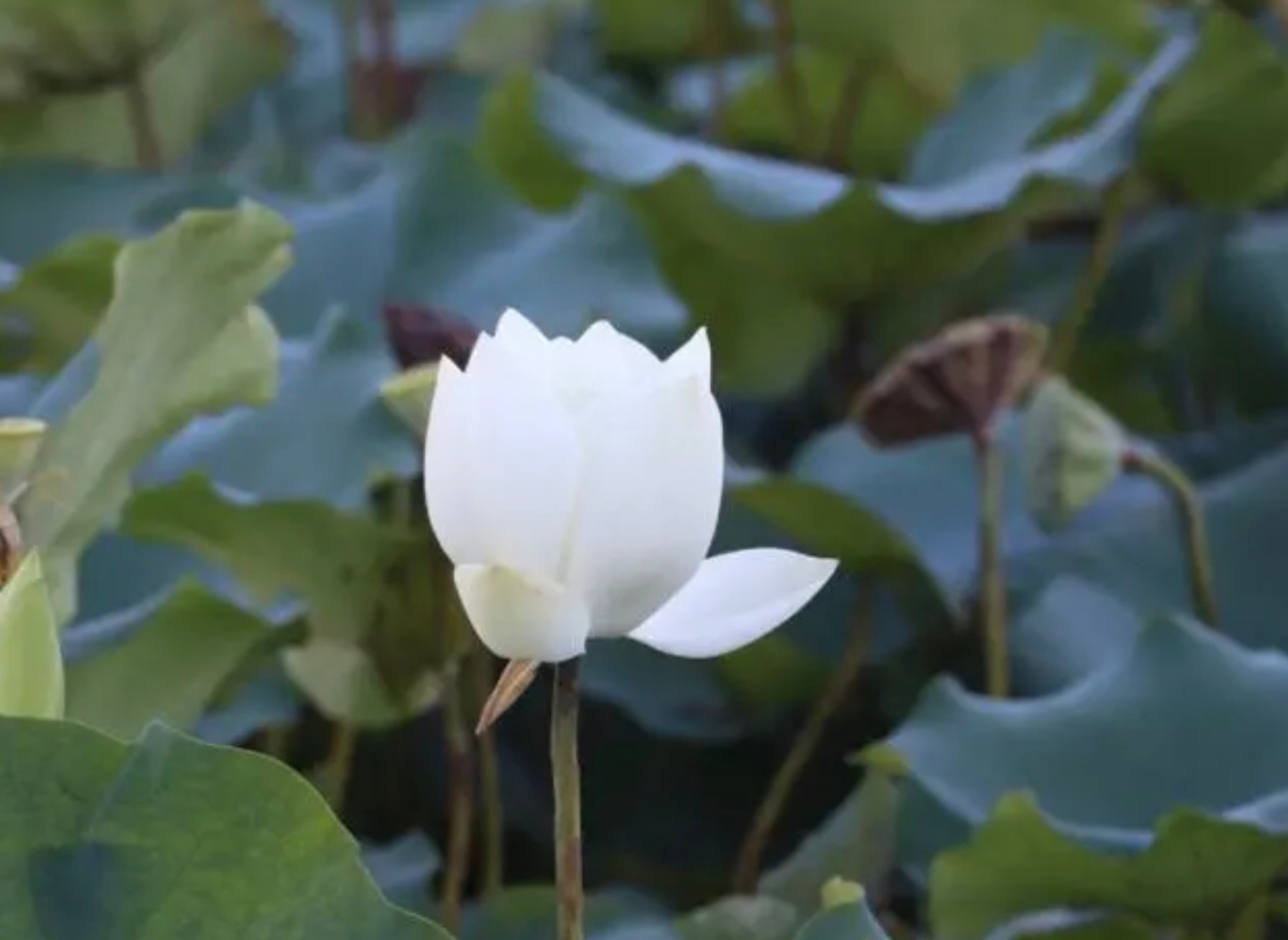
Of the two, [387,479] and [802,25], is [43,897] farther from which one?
[802,25]

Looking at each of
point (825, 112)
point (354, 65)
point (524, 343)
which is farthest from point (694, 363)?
point (354, 65)

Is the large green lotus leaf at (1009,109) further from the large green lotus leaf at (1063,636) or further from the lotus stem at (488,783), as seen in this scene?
the lotus stem at (488,783)

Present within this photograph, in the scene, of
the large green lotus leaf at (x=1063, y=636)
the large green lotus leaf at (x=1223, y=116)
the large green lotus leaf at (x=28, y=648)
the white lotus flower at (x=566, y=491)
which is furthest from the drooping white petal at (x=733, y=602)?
the large green lotus leaf at (x=1223, y=116)

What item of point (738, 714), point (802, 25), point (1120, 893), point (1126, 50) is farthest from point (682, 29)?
point (1120, 893)

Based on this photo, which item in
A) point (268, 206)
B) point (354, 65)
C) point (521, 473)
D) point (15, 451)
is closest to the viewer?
point (521, 473)

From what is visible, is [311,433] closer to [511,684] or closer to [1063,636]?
[1063,636]

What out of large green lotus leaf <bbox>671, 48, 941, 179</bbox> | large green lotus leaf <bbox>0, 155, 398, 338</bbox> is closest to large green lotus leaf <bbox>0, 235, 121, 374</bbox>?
large green lotus leaf <bbox>0, 155, 398, 338</bbox>
